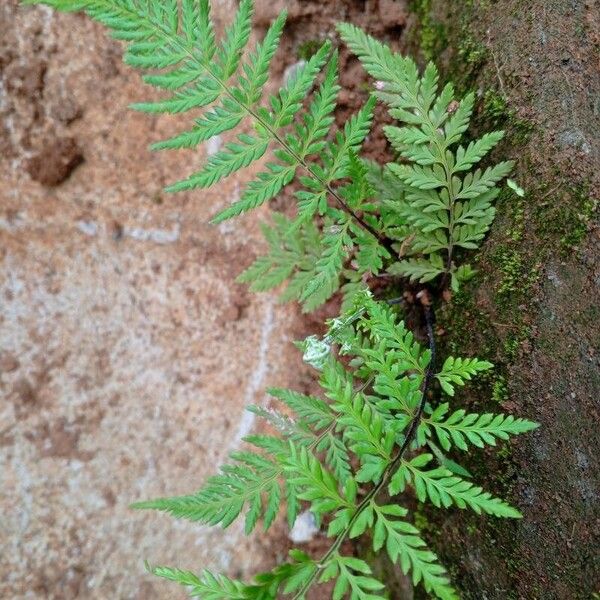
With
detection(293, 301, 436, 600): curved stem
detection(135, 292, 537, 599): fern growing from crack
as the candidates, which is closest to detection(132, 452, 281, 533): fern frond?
detection(135, 292, 537, 599): fern growing from crack

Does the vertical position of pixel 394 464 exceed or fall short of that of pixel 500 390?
it falls short

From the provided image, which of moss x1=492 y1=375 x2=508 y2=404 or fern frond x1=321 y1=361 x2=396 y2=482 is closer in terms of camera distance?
fern frond x1=321 y1=361 x2=396 y2=482

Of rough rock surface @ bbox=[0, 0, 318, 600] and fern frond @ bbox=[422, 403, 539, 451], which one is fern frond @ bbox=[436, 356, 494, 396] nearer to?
fern frond @ bbox=[422, 403, 539, 451]

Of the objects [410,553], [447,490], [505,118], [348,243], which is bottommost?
[410,553]

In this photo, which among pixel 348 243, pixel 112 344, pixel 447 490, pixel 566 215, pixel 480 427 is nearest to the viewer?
pixel 447 490

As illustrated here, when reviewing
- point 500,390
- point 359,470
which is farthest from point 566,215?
point 359,470

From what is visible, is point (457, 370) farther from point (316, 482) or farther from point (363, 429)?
point (316, 482)
